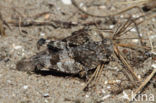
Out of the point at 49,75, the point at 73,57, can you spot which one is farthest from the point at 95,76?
the point at 49,75

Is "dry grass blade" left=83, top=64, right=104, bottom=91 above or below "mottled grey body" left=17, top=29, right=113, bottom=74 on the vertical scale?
below

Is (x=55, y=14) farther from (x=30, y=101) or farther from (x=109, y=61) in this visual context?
(x=30, y=101)

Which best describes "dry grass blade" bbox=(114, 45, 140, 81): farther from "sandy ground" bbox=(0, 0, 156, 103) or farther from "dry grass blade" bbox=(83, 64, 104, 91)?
"dry grass blade" bbox=(83, 64, 104, 91)

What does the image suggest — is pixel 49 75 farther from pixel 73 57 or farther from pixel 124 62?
pixel 124 62

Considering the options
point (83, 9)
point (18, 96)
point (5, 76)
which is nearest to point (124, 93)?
point (18, 96)

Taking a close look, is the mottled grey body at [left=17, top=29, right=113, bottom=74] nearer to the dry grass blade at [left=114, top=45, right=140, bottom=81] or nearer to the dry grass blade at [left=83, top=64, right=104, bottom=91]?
the dry grass blade at [left=83, top=64, right=104, bottom=91]

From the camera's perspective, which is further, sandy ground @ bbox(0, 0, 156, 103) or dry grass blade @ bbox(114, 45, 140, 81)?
dry grass blade @ bbox(114, 45, 140, 81)

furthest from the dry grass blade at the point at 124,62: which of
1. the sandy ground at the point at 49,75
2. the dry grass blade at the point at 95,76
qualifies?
the dry grass blade at the point at 95,76

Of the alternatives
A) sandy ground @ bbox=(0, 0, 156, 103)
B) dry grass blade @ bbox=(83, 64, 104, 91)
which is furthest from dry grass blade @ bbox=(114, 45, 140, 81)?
dry grass blade @ bbox=(83, 64, 104, 91)
